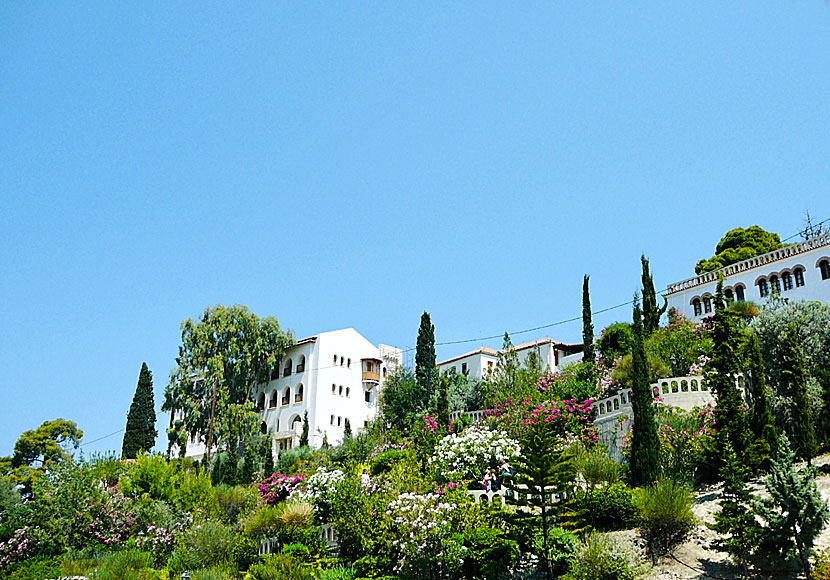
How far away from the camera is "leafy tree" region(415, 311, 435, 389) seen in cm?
4000

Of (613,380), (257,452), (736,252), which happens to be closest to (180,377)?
(257,452)

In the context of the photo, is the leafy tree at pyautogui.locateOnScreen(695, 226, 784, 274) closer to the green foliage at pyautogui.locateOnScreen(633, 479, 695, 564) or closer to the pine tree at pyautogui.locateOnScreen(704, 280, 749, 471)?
the pine tree at pyautogui.locateOnScreen(704, 280, 749, 471)

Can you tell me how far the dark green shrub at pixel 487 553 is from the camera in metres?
15.7

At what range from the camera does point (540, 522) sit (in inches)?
611

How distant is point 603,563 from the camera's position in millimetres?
13969

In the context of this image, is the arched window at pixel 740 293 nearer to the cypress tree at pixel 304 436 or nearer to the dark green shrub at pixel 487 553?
the cypress tree at pixel 304 436

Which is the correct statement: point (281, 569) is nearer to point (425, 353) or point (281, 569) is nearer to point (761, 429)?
point (761, 429)

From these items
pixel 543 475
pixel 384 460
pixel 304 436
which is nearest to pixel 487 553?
pixel 543 475

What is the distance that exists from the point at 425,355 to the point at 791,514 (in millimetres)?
28597

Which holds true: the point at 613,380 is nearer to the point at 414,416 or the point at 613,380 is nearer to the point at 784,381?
the point at 784,381

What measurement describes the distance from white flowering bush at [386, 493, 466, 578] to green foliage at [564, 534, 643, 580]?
119 inches

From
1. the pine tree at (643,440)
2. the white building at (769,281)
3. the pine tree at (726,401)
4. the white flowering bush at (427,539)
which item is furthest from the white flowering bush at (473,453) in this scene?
the white building at (769,281)

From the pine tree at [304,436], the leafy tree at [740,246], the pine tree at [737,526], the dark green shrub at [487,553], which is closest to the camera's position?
the pine tree at [737,526]

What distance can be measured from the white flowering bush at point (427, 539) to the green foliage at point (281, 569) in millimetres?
2884
